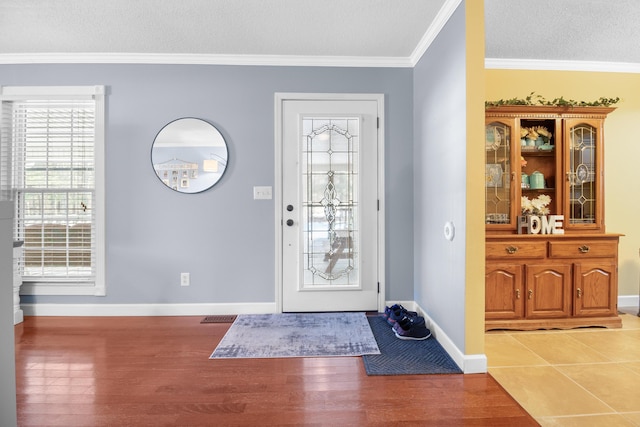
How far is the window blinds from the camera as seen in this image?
3.33m

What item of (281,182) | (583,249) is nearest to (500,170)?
(583,249)

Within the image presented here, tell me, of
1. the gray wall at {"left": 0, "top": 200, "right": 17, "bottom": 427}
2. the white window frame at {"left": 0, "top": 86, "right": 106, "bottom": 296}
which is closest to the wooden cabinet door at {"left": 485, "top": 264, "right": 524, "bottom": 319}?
the gray wall at {"left": 0, "top": 200, "right": 17, "bottom": 427}

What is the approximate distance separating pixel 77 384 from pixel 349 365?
169 cm

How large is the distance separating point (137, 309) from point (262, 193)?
63.5 inches

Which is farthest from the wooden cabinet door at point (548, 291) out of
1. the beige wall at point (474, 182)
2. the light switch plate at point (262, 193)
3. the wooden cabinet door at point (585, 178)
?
the light switch plate at point (262, 193)

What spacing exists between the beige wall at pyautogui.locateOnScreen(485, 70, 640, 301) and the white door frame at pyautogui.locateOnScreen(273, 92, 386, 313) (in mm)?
1258

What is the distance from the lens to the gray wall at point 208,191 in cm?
333

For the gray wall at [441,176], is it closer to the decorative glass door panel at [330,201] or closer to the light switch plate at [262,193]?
the decorative glass door panel at [330,201]

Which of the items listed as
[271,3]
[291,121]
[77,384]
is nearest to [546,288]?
[291,121]

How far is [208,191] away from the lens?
3.36m

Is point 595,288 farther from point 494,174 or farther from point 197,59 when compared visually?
point 197,59

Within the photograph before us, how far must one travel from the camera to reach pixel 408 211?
11.2 ft

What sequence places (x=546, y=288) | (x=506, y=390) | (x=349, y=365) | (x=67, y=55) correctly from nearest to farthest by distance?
(x=506, y=390) → (x=349, y=365) → (x=546, y=288) → (x=67, y=55)

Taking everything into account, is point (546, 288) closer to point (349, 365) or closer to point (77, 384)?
point (349, 365)
